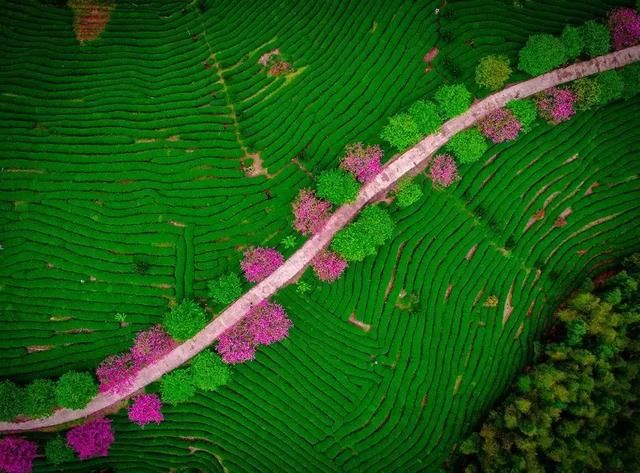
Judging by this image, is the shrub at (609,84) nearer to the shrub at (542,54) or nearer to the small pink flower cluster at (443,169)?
the shrub at (542,54)

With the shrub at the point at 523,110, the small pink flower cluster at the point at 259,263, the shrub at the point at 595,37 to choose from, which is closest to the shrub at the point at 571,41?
the shrub at the point at 595,37

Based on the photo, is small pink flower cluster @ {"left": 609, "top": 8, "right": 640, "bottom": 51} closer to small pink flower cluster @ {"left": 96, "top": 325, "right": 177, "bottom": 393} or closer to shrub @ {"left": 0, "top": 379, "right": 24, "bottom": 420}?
small pink flower cluster @ {"left": 96, "top": 325, "right": 177, "bottom": 393}

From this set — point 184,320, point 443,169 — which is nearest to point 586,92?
point 443,169

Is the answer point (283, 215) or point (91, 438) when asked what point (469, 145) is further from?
point (91, 438)

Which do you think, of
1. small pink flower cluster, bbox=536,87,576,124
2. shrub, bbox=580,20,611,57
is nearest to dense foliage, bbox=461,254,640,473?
small pink flower cluster, bbox=536,87,576,124

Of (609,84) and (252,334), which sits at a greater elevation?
(609,84)

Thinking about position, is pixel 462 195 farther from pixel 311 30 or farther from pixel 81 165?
pixel 81 165
